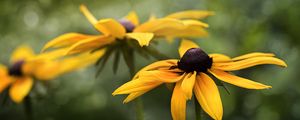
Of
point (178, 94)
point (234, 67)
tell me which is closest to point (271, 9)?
point (234, 67)

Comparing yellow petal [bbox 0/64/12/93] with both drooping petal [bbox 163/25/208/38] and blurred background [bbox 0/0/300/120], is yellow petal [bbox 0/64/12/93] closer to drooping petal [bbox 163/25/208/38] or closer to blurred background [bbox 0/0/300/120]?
blurred background [bbox 0/0/300/120]

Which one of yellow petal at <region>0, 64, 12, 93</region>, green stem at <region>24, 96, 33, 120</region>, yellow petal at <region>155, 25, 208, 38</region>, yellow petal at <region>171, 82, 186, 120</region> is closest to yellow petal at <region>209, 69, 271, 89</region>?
yellow petal at <region>171, 82, 186, 120</region>

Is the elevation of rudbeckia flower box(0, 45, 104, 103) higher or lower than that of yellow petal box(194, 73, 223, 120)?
lower

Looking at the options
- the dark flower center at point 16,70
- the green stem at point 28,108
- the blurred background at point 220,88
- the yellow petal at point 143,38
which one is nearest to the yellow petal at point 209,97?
the yellow petal at point 143,38

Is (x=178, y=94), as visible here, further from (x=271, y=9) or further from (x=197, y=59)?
(x=271, y=9)

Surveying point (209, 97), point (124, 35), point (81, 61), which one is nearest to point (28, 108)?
point (81, 61)

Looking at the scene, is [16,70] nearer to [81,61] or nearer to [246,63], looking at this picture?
[81,61]

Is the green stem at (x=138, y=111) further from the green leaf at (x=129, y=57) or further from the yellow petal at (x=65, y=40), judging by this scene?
the yellow petal at (x=65, y=40)
